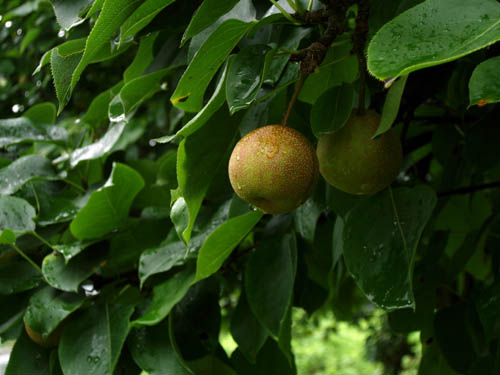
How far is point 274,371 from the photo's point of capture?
4.40 ft

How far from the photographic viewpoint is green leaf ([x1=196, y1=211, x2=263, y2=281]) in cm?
105

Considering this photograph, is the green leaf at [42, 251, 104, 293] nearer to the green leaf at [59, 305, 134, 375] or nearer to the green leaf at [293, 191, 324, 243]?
the green leaf at [59, 305, 134, 375]

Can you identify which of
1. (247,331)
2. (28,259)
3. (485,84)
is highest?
(485,84)

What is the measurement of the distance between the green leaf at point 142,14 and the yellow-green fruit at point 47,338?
71 cm

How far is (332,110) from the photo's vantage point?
0.94 m

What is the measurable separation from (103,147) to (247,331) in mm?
518

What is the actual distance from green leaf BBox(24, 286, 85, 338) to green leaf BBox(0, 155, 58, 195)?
262 mm

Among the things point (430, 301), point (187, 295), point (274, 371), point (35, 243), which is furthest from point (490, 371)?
point (35, 243)

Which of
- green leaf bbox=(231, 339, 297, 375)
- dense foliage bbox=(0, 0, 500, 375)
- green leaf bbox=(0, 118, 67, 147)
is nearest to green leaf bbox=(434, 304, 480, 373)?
dense foliage bbox=(0, 0, 500, 375)

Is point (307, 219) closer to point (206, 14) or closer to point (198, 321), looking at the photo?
point (198, 321)

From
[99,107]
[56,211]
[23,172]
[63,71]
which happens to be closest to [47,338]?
[56,211]

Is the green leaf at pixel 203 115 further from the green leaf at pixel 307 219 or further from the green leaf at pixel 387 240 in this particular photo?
the green leaf at pixel 307 219

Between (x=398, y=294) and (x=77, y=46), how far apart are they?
637 mm

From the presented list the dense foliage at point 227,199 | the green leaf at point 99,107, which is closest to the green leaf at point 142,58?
the dense foliage at point 227,199
